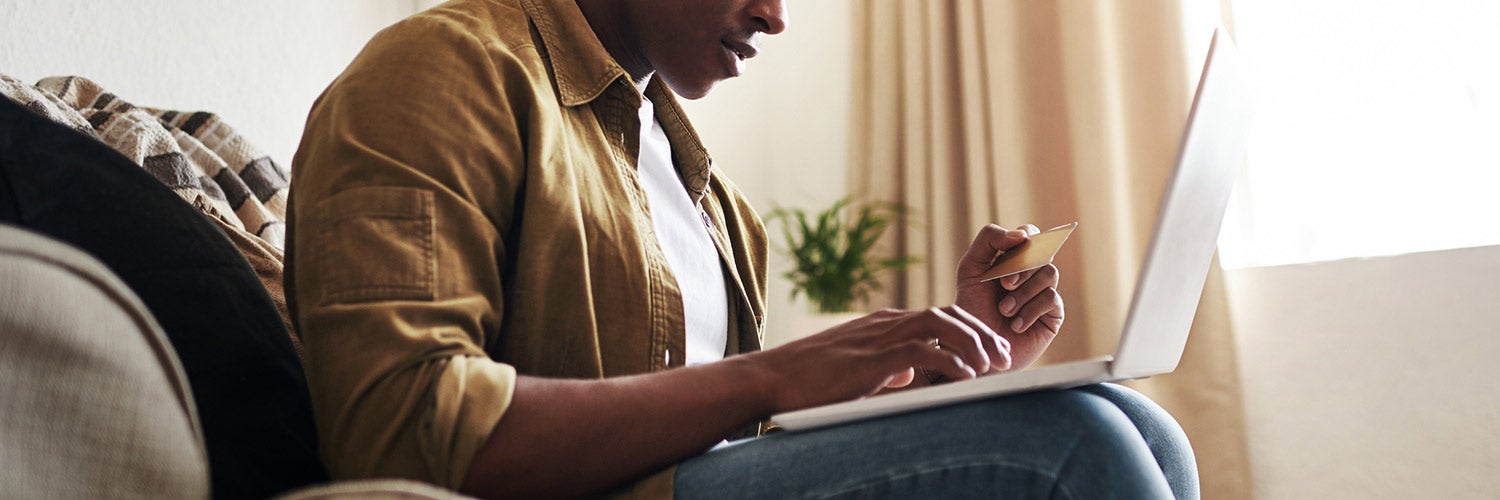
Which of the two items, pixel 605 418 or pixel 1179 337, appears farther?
pixel 1179 337

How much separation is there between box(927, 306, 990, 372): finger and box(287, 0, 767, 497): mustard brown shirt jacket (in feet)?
0.70

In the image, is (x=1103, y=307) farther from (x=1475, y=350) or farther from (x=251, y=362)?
(x=251, y=362)

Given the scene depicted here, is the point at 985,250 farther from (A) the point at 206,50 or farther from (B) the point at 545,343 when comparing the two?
(A) the point at 206,50

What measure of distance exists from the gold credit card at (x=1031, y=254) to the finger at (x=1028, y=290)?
3.0 inches

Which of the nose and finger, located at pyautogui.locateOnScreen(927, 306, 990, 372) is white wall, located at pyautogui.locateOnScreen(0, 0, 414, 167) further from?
finger, located at pyautogui.locateOnScreen(927, 306, 990, 372)

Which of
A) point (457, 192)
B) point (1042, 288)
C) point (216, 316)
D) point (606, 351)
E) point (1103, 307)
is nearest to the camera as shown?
point (216, 316)

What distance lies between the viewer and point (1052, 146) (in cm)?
273

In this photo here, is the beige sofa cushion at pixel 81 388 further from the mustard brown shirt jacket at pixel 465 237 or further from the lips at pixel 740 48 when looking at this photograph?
the lips at pixel 740 48

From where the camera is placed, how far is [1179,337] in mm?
931

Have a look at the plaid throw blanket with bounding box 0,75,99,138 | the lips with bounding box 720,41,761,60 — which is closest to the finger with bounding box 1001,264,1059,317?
the lips with bounding box 720,41,761,60

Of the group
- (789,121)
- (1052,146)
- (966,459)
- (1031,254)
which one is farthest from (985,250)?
(789,121)

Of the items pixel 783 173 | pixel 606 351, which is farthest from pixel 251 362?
pixel 783 173

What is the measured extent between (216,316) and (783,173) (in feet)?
9.15

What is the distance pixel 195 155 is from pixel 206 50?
2.02 feet
